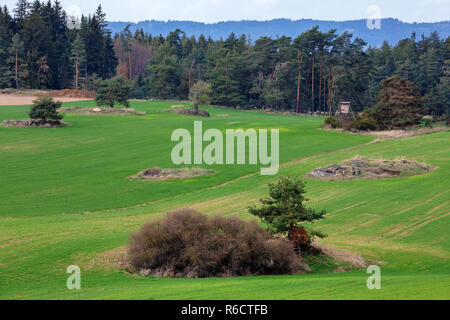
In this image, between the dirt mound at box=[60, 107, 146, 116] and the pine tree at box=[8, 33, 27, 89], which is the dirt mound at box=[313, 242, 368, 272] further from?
the pine tree at box=[8, 33, 27, 89]

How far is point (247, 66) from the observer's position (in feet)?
440

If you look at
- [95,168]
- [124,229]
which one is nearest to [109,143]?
[95,168]

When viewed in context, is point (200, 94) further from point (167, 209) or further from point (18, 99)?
point (167, 209)

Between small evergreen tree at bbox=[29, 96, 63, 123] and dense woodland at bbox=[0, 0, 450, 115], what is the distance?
52757 mm

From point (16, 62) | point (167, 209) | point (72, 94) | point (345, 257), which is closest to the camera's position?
point (345, 257)

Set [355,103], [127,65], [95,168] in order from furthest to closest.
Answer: [127,65] → [355,103] → [95,168]

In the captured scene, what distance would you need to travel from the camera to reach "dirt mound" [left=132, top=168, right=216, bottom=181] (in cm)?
4352

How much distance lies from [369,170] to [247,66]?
95.6m

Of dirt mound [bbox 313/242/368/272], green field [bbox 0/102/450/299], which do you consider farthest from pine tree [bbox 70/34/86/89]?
dirt mound [bbox 313/242/368/272]

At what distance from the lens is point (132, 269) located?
64.1ft

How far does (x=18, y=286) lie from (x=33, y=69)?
121 m

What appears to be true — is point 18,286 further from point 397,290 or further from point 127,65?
point 127,65

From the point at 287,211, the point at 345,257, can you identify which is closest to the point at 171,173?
the point at 287,211

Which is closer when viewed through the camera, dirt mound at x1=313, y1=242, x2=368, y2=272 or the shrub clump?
dirt mound at x1=313, y1=242, x2=368, y2=272
